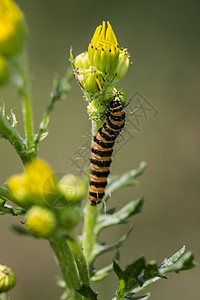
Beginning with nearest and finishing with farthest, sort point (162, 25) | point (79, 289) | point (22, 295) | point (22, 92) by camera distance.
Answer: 1. point (22, 92)
2. point (79, 289)
3. point (22, 295)
4. point (162, 25)

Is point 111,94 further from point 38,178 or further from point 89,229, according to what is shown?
point 89,229

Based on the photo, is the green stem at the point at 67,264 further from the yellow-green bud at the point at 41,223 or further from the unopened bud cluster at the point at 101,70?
the unopened bud cluster at the point at 101,70

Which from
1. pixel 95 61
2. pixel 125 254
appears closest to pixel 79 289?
pixel 95 61

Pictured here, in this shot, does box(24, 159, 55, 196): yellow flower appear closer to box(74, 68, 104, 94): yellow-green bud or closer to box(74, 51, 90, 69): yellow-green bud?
box(74, 68, 104, 94): yellow-green bud

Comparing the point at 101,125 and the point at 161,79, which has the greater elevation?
the point at 161,79

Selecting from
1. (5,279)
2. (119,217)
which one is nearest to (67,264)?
(5,279)

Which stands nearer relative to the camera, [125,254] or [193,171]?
[125,254]

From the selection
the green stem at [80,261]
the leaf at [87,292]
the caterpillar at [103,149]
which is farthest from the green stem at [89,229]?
the leaf at [87,292]

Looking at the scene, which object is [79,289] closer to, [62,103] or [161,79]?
[62,103]
